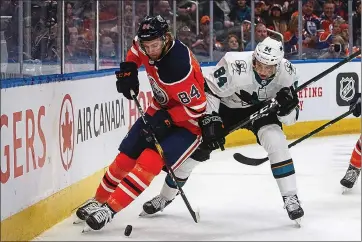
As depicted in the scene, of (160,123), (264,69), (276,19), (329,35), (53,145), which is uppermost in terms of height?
(276,19)

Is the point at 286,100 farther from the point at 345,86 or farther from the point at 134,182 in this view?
the point at 345,86

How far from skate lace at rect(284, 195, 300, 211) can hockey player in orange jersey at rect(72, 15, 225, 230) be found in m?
0.52

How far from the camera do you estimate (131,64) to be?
3854 mm

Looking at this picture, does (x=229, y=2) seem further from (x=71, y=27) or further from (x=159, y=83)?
(x=159, y=83)

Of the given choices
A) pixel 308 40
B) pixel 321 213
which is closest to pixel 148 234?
pixel 321 213

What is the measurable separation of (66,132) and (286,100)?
1.04 metres

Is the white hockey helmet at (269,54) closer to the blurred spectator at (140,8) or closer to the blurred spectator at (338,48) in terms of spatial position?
the blurred spectator at (140,8)

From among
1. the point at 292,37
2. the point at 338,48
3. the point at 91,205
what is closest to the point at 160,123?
the point at 91,205

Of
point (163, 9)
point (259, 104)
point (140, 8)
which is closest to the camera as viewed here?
point (259, 104)

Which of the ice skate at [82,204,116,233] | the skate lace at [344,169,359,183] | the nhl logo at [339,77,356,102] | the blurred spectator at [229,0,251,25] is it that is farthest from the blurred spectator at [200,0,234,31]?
the ice skate at [82,204,116,233]

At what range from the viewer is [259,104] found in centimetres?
423

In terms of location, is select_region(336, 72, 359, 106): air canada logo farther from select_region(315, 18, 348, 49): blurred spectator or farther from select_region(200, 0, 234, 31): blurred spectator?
select_region(200, 0, 234, 31): blurred spectator

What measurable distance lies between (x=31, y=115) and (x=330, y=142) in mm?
4062

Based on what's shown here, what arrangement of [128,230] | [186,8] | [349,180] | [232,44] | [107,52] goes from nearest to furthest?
[128,230]
[349,180]
[107,52]
[186,8]
[232,44]
